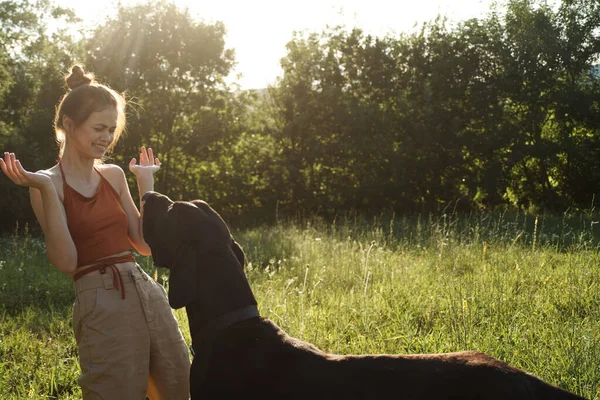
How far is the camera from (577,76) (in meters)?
17.9

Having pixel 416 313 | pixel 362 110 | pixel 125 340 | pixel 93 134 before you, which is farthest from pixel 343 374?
pixel 362 110

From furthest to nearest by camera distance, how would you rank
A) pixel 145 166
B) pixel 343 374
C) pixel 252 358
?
pixel 145 166 → pixel 252 358 → pixel 343 374

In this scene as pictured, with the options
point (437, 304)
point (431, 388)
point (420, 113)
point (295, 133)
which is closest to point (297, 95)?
point (295, 133)

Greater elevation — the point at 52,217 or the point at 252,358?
the point at 52,217

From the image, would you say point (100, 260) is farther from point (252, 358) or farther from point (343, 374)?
point (343, 374)

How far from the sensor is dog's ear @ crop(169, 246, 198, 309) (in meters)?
2.43

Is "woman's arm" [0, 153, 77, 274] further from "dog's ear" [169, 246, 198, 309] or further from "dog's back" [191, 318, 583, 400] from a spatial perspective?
"dog's back" [191, 318, 583, 400]

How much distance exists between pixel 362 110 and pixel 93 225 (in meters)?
14.5

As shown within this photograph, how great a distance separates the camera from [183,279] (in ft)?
8.08

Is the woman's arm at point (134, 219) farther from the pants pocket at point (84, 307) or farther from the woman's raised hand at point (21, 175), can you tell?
the woman's raised hand at point (21, 175)

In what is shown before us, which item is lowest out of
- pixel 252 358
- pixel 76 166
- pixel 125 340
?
pixel 125 340

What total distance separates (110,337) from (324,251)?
5.63 m

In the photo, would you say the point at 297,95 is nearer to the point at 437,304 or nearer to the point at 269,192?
the point at 269,192

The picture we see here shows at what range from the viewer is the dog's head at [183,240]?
8.07 ft
